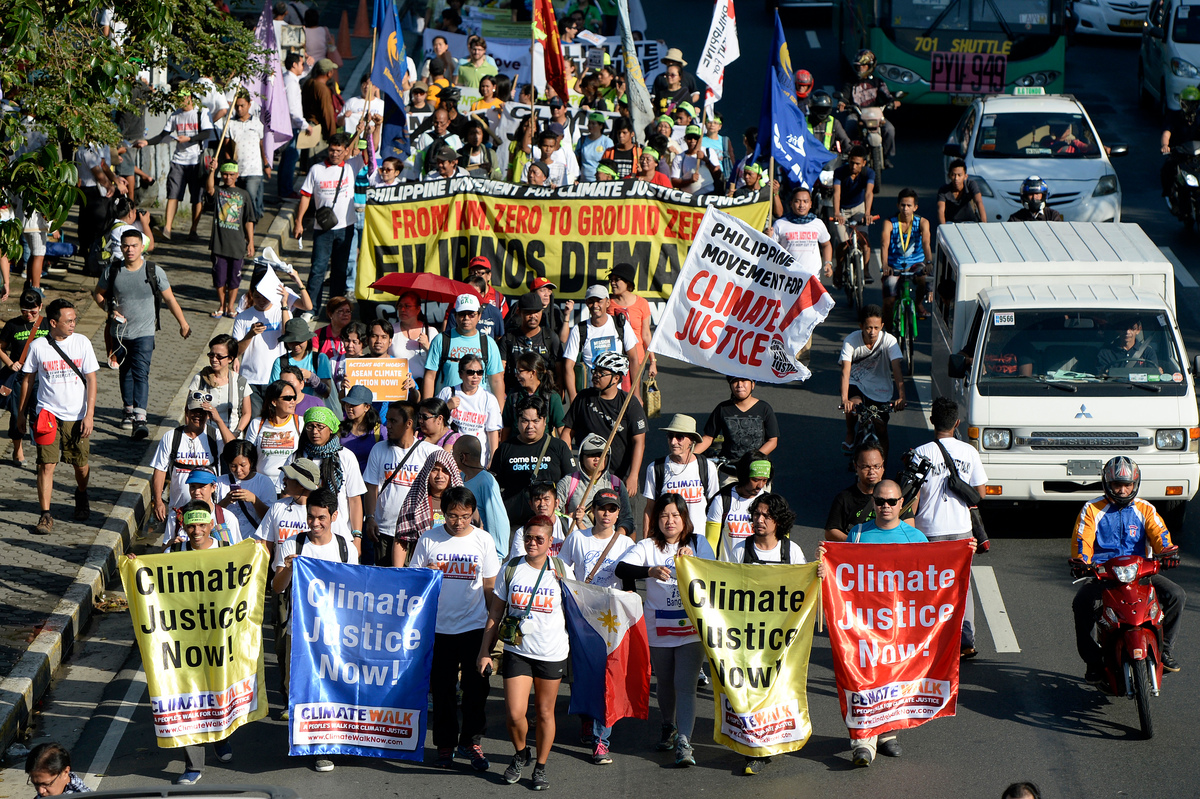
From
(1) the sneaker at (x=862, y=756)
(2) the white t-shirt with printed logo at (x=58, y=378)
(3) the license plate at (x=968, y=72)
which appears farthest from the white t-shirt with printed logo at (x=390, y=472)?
(3) the license plate at (x=968, y=72)

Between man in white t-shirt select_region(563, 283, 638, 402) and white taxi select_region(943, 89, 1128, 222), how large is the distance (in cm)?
853

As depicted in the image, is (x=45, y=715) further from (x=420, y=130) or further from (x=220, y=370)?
(x=420, y=130)

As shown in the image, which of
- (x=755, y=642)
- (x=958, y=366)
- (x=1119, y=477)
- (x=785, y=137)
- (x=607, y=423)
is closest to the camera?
(x=755, y=642)

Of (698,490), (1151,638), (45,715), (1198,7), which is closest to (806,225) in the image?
(698,490)

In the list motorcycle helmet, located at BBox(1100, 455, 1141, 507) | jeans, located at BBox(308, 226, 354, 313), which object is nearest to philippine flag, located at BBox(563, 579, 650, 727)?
motorcycle helmet, located at BBox(1100, 455, 1141, 507)

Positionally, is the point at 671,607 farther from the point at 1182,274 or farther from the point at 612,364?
the point at 1182,274

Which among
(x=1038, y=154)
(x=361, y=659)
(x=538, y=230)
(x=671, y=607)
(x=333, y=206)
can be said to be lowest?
(x=361, y=659)

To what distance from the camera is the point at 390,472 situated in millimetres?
10734

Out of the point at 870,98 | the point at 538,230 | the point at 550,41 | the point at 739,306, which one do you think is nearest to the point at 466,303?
the point at 538,230

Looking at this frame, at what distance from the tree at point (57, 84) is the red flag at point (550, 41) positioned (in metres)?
4.31

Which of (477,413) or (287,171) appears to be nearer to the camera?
(477,413)

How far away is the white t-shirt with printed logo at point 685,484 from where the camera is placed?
10.7 metres

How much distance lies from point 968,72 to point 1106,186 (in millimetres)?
6221

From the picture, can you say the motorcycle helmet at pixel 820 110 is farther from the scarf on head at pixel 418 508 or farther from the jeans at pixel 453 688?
the jeans at pixel 453 688
